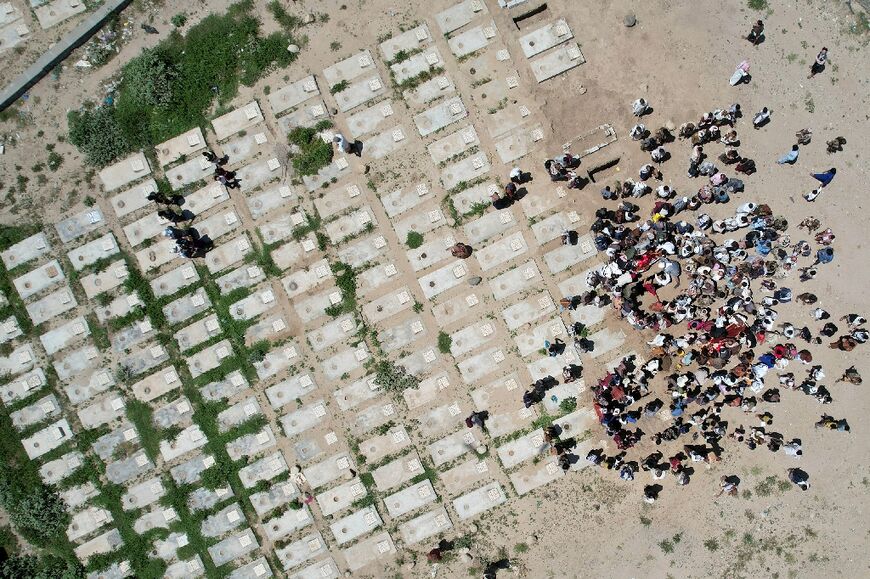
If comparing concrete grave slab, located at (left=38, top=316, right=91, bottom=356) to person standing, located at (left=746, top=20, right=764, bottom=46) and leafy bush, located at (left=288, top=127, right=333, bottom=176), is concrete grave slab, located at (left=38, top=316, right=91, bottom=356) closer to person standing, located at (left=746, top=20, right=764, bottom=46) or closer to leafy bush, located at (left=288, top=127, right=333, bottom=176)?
leafy bush, located at (left=288, top=127, right=333, bottom=176)

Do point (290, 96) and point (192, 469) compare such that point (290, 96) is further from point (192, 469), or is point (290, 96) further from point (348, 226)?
point (192, 469)

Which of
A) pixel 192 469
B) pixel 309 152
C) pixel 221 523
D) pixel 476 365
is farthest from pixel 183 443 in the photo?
pixel 309 152

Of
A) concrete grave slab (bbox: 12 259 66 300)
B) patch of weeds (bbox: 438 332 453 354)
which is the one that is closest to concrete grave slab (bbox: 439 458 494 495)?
patch of weeds (bbox: 438 332 453 354)

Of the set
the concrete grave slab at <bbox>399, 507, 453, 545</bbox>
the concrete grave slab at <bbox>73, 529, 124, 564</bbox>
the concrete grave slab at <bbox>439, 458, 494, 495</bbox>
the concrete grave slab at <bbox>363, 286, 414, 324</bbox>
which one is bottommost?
the concrete grave slab at <bbox>399, 507, 453, 545</bbox>

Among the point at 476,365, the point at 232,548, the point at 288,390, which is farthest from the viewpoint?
the point at 476,365

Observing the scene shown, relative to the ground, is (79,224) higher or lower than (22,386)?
higher

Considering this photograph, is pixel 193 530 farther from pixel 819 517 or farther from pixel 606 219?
pixel 819 517
